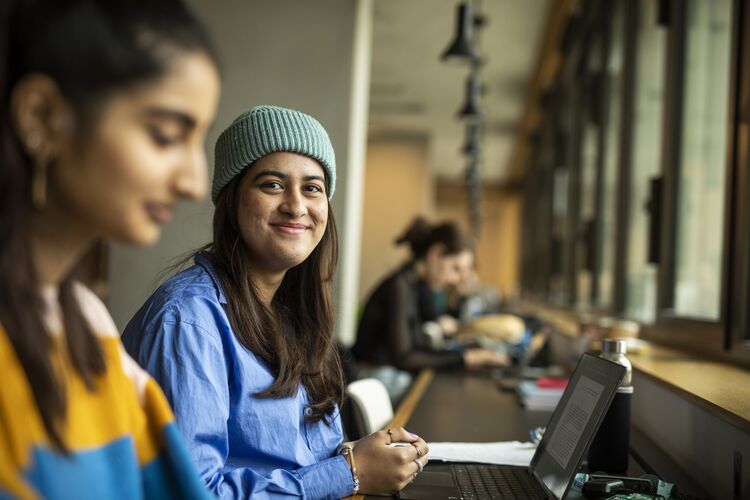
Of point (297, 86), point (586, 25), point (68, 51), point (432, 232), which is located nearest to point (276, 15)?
point (297, 86)

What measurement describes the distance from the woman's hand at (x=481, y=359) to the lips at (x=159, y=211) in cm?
323

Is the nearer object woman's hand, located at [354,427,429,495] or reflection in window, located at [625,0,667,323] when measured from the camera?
woman's hand, located at [354,427,429,495]

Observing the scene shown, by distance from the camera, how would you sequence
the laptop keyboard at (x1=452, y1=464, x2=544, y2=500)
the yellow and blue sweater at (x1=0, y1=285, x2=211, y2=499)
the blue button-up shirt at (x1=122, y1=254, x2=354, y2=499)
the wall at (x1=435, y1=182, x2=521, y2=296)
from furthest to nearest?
the wall at (x1=435, y1=182, x2=521, y2=296), the laptop keyboard at (x1=452, y1=464, x2=544, y2=500), the blue button-up shirt at (x1=122, y1=254, x2=354, y2=499), the yellow and blue sweater at (x1=0, y1=285, x2=211, y2=499)

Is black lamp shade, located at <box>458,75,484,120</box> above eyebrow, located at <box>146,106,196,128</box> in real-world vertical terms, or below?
above

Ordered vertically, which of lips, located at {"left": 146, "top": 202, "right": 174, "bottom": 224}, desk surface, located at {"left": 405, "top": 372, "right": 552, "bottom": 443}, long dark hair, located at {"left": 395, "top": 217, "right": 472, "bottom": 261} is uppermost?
lips, located at {"left": 146, "top": 202, "right": 174, "bottom": 224}

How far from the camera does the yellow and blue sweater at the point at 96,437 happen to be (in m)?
0.77

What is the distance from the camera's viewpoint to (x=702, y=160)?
3027 mm

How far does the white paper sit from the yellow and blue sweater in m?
0.97

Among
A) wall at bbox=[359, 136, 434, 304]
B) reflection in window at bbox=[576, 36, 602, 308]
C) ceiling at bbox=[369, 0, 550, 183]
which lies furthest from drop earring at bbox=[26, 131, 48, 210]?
wall at bbox=[359, 136, 434, 304]

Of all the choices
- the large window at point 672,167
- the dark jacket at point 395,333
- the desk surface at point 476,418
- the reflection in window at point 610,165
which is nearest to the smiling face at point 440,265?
the dark jacket at point 395,333

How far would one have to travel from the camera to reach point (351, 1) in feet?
15.3

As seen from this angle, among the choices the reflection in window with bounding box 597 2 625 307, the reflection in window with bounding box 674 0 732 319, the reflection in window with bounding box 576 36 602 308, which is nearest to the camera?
the reflection in window with bounding box 674 0 732 319

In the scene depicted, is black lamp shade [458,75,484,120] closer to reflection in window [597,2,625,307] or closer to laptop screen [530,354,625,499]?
reflection in window [597,2,625,307]

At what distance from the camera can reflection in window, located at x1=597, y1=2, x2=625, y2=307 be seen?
16.9 feet
